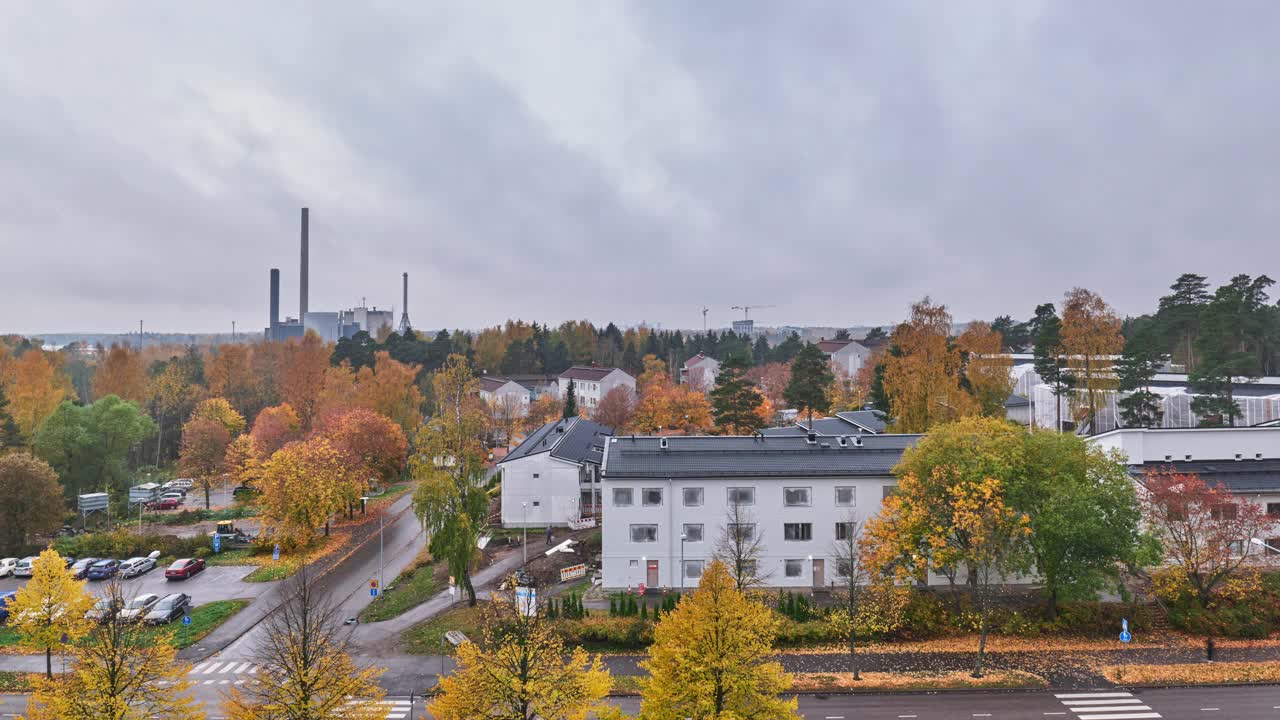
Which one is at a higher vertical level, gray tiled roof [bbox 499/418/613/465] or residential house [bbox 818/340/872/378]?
residential house [bbox 818/340/872/378]

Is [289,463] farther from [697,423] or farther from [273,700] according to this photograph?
[697,423]

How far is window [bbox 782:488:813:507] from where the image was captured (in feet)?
113

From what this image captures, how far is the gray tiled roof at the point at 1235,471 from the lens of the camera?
3403 cm

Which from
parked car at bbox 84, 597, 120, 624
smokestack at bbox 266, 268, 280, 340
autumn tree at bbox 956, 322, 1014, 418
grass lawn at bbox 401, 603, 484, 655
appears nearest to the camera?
parked car at bbox 84, 597, 120, 624

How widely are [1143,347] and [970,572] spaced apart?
3239 cm

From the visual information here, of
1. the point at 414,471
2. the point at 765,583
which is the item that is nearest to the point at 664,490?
the point at 765,583

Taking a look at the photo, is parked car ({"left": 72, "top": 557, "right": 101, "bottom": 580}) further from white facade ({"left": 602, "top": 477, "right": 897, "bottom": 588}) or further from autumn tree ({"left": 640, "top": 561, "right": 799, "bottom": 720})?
autumn tree ({"left": 640, "top": 561, "right": 799, "bottom": 720})

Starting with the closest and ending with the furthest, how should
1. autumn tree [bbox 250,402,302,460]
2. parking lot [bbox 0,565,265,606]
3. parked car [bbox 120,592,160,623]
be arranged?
parked car [bbox 120,592,160,623]
parking lot [bbox 0,565,265,606]
autumn tree [bbox 250,402,302,460]

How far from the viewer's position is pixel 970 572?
29016 millimetres

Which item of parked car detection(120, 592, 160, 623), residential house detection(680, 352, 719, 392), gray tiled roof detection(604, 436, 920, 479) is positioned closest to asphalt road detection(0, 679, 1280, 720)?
parked car detection(120, 592, 160, 623)

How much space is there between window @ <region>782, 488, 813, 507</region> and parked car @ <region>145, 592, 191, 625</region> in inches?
1152

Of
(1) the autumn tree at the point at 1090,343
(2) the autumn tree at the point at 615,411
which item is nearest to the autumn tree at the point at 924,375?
(1) the autumn tree at the point at 1090,343

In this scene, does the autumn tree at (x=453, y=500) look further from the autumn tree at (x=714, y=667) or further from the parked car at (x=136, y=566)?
the parked car at (x=136, y=566)

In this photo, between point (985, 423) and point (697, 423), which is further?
point (697, 423)
